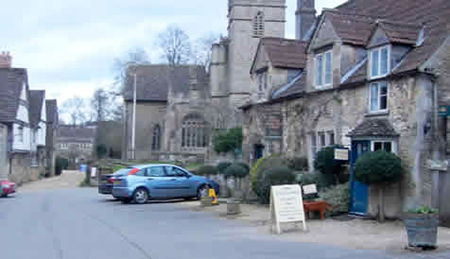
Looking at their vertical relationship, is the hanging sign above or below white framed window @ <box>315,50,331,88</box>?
below

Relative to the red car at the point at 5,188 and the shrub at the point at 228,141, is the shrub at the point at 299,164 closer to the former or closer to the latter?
the red car at the point at 5,188

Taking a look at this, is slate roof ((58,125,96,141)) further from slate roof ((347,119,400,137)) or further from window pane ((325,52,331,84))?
slate roof ((347,119,400,137))

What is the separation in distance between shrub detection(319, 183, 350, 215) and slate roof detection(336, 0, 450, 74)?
398 centimetres

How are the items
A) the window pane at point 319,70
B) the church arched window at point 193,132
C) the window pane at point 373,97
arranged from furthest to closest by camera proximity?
the church arched window at point 193,132, the window pane at point 319,70, the window pane at point 373,97

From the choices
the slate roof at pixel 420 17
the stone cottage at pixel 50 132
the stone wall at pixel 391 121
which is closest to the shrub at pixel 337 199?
the stone wall at pixel 391 121

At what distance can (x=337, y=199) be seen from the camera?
614 inches

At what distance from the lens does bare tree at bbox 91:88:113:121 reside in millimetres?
79150

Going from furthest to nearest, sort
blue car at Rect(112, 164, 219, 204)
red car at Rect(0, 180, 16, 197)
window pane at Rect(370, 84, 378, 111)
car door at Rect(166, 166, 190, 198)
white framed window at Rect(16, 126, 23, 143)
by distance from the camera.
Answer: white framed window at Rect(16, 126, 23, 143) → red car at Rect(0, 180, 16, 197) → car door at Rect(166, 166, 190, 198) → blue car at Rect(112, 164, 219, 204) → window pane at Rect(370, 84, 378, 111)

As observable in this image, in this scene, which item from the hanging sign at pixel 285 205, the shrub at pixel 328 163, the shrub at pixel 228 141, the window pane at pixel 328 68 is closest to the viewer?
the hanging sign at pixel 285 205

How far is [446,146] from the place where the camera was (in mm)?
13734

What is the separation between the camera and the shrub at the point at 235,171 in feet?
70.2

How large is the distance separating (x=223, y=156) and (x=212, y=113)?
7962mm

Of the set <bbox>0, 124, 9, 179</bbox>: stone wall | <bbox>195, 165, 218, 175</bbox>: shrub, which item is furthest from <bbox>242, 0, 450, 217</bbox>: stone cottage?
<bbox>0, 124, 9, 179</bbox>: stone wall

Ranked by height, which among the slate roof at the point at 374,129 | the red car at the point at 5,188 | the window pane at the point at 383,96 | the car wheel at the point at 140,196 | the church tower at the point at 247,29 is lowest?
the red car at the point at 5,188
